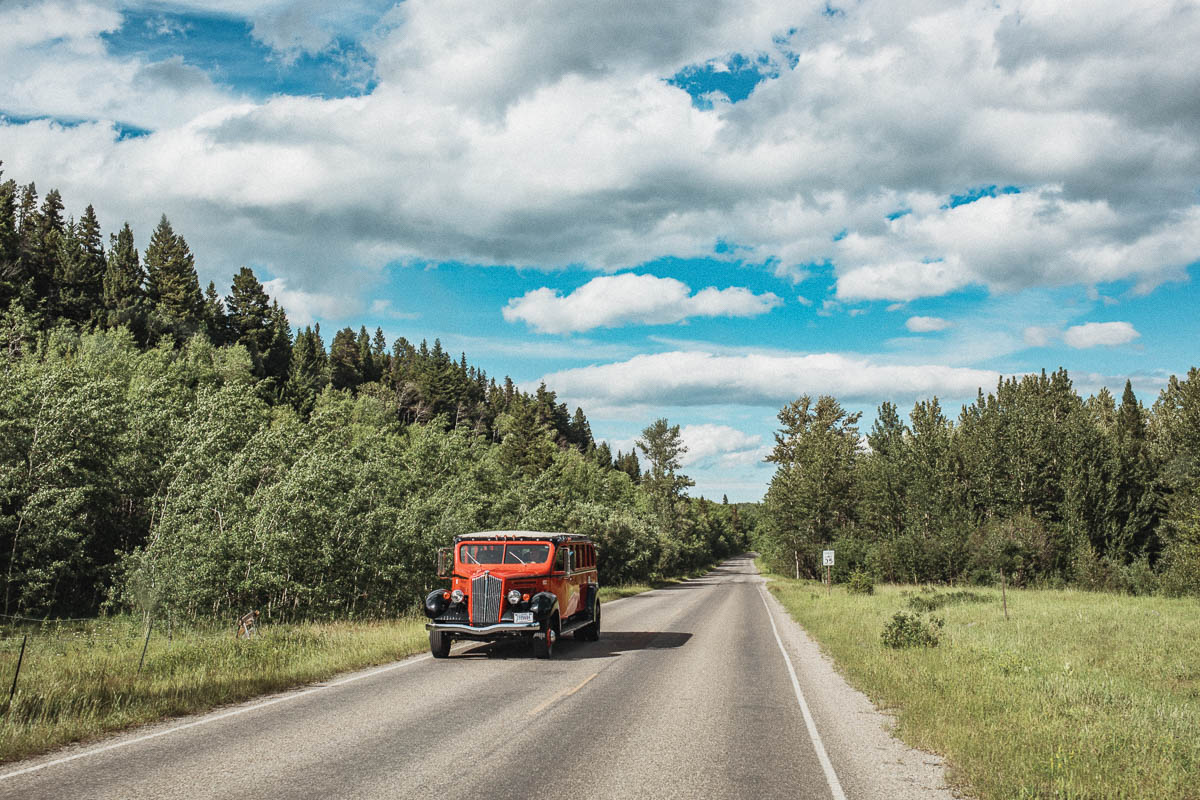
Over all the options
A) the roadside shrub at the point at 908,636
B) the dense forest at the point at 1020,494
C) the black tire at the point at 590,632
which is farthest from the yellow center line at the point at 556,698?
the dense forest at the point at 1020,494

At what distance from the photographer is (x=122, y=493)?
3309 centimetres

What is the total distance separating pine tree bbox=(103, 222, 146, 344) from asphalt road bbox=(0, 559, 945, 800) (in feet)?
235

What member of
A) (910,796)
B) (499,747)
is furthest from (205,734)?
(910,796)

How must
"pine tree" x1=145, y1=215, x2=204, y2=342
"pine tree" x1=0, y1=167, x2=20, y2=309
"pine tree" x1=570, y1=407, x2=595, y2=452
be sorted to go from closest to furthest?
"pine tree" x1=0, y1=167, x2=20, y2=309 < "pine tree" x1=145, y1=215, x2=204, y2=342 < "pine tree" x1=570, y1=407, x2=595, y2=452

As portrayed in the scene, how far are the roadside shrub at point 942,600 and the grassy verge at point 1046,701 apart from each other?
937cm

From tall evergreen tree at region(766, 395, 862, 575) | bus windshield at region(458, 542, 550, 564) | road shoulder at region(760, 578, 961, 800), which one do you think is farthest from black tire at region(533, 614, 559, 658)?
tall evergreen tree at region(766, 395, 862, 575)

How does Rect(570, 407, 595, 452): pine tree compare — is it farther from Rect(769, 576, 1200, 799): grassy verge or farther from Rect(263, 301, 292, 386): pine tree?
Rect(769, 576, 1200, 799): grassy verge

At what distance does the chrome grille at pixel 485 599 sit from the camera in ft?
54.2

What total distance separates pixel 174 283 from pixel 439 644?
8507 centimetres

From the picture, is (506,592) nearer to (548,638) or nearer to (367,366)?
(548,638)

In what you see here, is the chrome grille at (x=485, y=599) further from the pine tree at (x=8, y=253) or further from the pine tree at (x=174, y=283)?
the pine tree at (x=174, y=283)

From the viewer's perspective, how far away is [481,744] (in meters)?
8.84

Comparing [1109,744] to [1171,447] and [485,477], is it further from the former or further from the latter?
[1171,447]

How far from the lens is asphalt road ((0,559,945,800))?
7195mm
